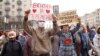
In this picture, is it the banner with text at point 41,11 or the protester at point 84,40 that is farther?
the protester at point 84,40

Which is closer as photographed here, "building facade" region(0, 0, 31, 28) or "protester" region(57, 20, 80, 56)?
"protester" region(57, 20, 80, 56)

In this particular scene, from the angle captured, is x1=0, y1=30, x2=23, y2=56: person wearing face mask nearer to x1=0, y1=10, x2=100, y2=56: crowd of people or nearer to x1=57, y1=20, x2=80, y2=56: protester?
x1=0, y1=10, x2=100, y2=56: crowd of people

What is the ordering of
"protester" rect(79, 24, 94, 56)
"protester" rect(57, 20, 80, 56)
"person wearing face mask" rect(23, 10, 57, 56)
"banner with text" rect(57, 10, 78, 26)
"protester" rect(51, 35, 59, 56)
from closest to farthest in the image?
"person wearing face mask" rect(23, 10, 57, 56), "protester" rect(57, 20, 80, 56), "protester" rect(51, 35, 59, 56), "banner with text" rect(57, 10, 78, 26), "protester" rect(79, 24, 94, 56)

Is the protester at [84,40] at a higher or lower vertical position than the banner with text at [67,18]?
lower

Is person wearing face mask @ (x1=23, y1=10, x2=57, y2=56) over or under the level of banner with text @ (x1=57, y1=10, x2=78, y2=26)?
under

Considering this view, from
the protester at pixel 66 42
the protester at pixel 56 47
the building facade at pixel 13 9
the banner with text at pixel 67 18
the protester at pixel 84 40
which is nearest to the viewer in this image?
the protester at pixel 66 42

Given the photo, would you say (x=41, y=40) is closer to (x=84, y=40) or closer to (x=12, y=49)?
(x=12, y=49)

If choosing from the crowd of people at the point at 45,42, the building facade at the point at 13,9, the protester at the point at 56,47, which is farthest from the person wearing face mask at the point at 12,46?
the building facade at the point at 13,9

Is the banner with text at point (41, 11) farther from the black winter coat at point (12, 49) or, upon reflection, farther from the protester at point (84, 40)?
the protester at point (84, 40)

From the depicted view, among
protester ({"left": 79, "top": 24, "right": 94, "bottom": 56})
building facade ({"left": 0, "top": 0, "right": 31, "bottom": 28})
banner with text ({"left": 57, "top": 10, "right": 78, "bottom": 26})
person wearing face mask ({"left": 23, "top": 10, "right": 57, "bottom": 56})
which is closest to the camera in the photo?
person wearing face mask ({"left": 23, "top": 10, "right": 57, "bottom": 56})

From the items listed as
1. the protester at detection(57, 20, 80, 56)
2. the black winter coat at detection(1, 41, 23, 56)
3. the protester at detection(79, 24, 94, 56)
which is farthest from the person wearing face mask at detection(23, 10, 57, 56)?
the protester at detection(79, 24, 94, 56)

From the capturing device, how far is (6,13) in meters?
139

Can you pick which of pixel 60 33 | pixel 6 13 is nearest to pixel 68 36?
pixel 60 33

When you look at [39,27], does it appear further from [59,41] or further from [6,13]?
[6,13]
